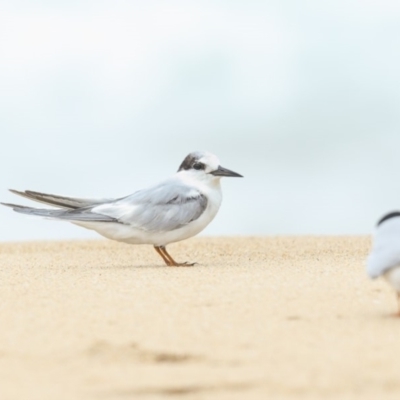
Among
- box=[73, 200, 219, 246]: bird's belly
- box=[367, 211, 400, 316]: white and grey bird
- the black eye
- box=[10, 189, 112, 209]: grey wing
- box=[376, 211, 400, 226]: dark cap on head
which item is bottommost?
box=[73, 200, 219, 246]: bird's belly

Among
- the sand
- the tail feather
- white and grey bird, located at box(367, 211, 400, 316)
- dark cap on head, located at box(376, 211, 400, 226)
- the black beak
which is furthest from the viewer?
the black beak

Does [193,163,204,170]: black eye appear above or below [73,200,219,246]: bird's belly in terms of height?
above

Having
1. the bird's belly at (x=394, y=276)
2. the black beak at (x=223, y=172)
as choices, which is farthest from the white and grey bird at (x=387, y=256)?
the black beak at (x=223, y=172)

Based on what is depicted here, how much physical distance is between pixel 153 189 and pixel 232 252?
1413 millimetres

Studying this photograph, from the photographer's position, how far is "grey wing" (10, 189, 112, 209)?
7.87 meters

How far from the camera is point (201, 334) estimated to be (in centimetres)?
426

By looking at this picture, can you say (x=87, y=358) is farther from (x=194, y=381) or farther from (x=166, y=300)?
(x=166, y=300)

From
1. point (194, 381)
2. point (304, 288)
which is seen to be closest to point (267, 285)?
point (304, 288)

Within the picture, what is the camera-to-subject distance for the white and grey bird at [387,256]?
4371 millimetres

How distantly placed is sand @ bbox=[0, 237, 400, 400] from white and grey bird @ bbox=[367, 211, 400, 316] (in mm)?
226

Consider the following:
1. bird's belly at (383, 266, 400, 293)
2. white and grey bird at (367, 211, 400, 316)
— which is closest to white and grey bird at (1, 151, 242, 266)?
white and grey bird at (367, 211, 400, 316)

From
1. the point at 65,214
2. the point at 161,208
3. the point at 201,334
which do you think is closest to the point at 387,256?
the point at 201,334

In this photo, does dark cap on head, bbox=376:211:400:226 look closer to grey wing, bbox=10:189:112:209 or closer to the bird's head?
the bird's head

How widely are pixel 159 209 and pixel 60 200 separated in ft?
3.05
